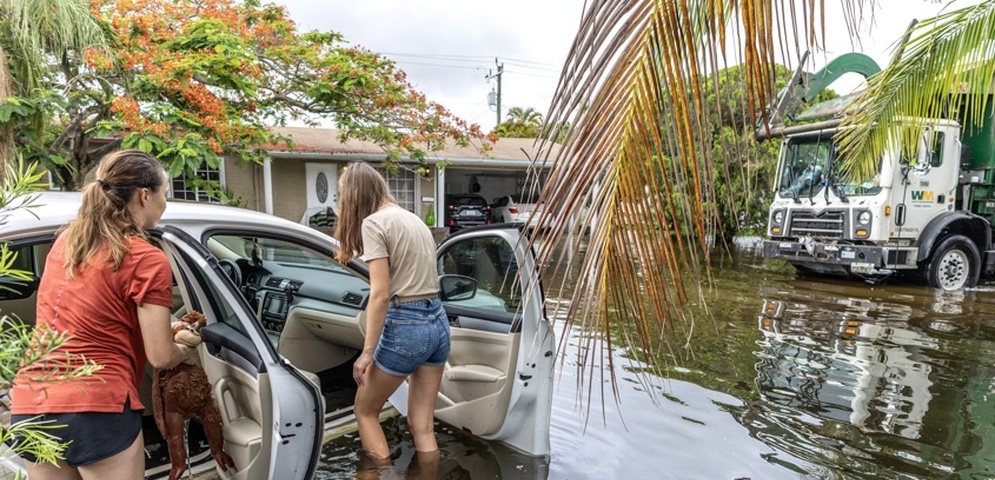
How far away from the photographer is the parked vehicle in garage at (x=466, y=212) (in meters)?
20.6

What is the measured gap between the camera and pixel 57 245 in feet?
6.70

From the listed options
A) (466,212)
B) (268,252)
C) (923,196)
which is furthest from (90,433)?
(466,212)

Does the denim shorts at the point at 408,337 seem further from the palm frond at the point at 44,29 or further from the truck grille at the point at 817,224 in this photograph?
the truck grille at the point at 817,224

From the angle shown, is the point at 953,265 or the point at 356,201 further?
the point at 953,265

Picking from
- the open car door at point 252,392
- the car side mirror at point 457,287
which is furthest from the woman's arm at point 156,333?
the car side mirror at point 457,287

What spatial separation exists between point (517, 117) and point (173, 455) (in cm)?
3974

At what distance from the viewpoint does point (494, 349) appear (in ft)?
11.7

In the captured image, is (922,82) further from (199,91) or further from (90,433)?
(199,91)

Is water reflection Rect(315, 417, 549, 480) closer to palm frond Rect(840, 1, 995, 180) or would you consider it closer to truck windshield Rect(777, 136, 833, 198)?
palm frond Rect(840, 1, 995, 180)

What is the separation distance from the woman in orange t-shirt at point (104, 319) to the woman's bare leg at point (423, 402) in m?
1.54

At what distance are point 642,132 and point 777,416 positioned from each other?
4115mm

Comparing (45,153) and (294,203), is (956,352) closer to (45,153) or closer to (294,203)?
(45,153)

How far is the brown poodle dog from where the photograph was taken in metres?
2.71

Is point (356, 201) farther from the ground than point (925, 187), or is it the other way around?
point (925, 187)
